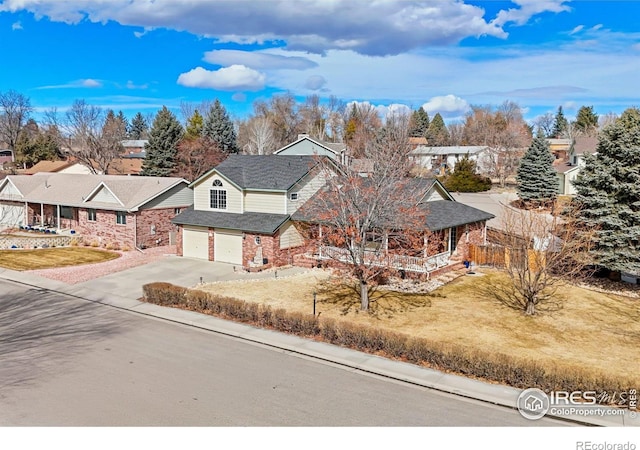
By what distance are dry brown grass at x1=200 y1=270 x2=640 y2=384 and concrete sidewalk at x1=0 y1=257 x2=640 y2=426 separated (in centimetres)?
284

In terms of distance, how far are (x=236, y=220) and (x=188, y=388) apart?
707 inches

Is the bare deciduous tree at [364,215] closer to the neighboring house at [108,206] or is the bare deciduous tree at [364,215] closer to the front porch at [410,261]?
the front porch at [410,261]

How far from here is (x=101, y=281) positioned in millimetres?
25594

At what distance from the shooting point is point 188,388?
12812mm

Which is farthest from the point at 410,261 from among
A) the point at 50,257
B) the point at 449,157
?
the point at 449,157

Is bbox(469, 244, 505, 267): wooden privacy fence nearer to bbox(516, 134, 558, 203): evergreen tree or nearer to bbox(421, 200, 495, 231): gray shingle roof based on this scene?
bbox(421, 200, 495, 231): gray shingle roof

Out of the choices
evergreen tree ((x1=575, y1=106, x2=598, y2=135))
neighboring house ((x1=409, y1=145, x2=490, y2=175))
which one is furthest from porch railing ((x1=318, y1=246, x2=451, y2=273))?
evergreen tree ((x1=575, y1=106, x2=598, y2=135))

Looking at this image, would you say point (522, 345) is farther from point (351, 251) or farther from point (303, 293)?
point (303, 293)

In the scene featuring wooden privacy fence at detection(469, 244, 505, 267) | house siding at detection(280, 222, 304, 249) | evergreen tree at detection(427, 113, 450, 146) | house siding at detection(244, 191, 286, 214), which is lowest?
wooden privacy fence at detection(469, 244, 505, 267)

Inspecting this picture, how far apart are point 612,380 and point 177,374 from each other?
37.2 feet

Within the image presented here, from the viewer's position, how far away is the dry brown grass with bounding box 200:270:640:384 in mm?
15828

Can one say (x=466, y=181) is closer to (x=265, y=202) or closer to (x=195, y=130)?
(x=195, y=130)

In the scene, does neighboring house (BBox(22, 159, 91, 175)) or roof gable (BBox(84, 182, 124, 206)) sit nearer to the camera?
roof gable (BBox(84, 182, 124, 206))

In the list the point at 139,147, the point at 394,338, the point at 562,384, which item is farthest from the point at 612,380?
the point at 139,147
